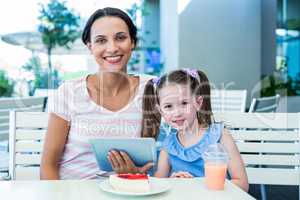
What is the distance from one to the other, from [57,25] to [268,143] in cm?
447

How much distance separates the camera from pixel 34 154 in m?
1.61

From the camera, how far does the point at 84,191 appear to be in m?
0.97

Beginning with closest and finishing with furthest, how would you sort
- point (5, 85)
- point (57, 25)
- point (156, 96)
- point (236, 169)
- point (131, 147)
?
1. point (131, 147)
2. point (236, 169)
3. point (156, 96)
4. point (5, 85)
5. point (57, 25)

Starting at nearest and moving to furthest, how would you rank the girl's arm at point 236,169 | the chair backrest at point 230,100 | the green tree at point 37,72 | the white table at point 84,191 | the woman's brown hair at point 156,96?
the white table at point 84,191
the girl's arm at point 236,169
the woman's brown hair at point 156,96
the chair backrest at point 230,100
the green tree at point 37,72

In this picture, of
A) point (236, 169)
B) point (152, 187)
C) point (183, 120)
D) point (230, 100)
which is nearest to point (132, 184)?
point (152, 187)

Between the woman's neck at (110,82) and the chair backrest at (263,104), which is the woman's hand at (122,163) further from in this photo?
the chair backrest at (263,104)

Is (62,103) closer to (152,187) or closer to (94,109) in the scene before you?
(94,109)

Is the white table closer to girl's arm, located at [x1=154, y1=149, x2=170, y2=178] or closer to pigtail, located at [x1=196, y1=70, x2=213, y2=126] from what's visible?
girl's arm, located at [x1=154, y1=149, x2=170, y2=178]

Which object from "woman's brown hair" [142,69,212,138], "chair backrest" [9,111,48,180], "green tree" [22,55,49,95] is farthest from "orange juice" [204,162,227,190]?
"green tree" [22,55,49,95]

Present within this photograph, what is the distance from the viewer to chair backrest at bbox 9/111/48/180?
1570mm

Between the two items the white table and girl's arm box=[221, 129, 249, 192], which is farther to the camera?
girl's arm box=[221, 129, 249, 192]

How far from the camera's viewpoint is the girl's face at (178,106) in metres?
1.44

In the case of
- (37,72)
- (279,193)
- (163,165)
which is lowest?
(279,193)

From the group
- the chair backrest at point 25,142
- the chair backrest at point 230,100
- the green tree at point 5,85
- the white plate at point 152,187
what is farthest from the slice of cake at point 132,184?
the green tree at point 5,85
